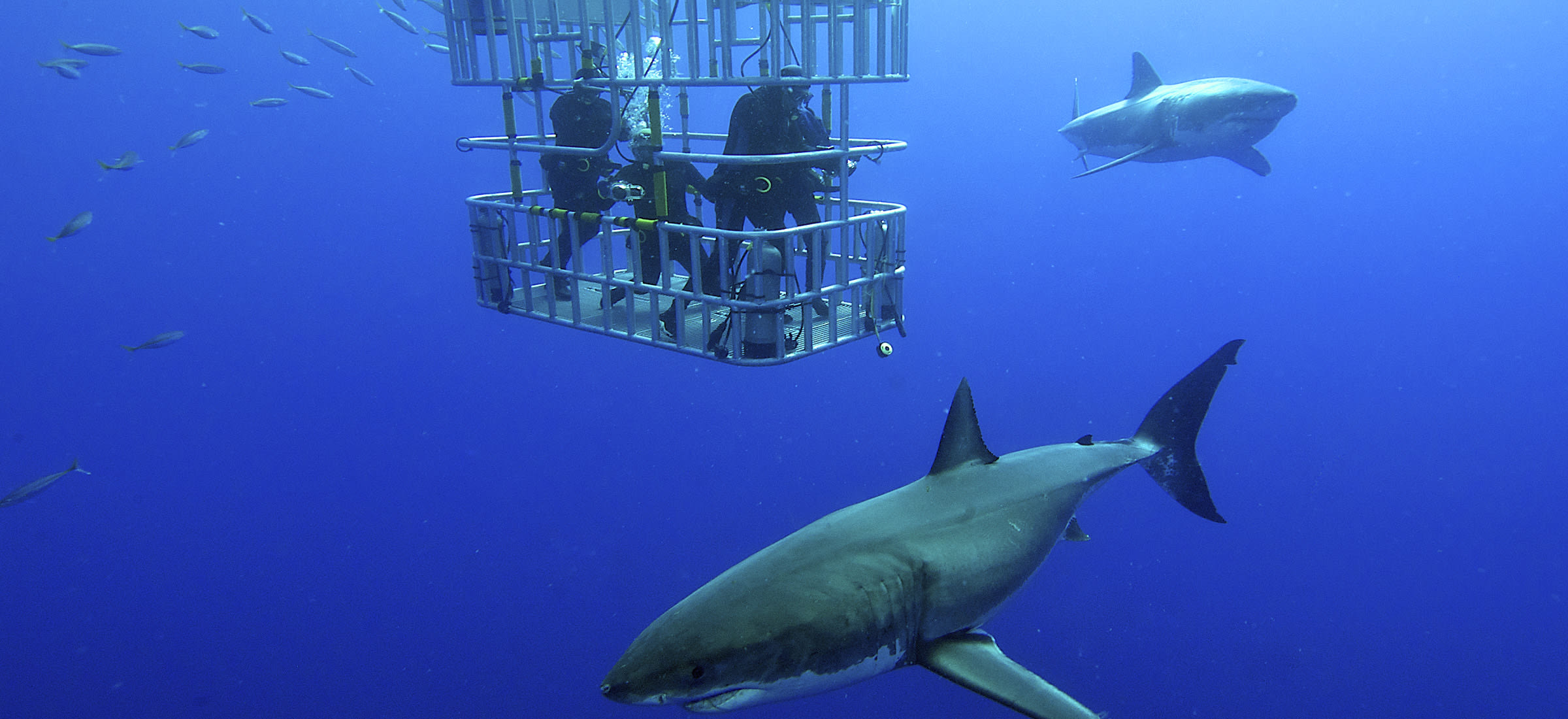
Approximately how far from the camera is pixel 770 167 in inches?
243

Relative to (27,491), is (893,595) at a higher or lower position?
higher

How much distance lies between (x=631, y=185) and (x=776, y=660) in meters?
4.67

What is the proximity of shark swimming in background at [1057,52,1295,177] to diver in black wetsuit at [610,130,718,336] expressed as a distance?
5283mm

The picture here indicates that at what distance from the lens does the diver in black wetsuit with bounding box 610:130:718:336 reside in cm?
645

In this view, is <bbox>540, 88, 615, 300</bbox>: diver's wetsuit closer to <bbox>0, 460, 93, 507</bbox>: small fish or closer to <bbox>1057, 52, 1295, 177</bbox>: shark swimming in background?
<bbox>0, 460, 93, 507</bbox>: small fish

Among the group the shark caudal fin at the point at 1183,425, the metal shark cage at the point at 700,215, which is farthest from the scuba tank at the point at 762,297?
the shark caudal fin at the point at 1183,425

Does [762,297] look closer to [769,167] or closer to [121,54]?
[769,167]

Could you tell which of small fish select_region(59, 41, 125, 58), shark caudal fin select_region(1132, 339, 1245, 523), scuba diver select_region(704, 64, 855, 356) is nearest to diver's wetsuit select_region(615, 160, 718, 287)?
scuba diver select_region(704, 64, 855, 356)

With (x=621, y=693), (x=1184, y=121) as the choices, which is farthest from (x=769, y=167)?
(x=1184, y=121)

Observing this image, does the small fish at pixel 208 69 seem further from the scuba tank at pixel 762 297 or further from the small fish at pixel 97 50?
the scuba tank at pixel 762 297

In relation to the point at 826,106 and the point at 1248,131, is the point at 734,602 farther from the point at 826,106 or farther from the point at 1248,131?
the point at 1248,131

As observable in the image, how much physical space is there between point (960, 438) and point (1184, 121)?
7965mm

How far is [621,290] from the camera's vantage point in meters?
7.93

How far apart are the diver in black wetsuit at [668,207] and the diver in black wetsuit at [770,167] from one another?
0.27 metres
